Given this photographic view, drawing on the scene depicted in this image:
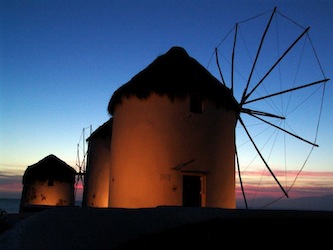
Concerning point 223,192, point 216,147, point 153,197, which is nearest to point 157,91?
point 216,147

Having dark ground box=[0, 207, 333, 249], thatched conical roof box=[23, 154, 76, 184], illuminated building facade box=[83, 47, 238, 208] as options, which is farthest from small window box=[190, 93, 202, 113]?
thatched conical roof box=[23, 154, 76, 184]

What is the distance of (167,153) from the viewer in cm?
1104

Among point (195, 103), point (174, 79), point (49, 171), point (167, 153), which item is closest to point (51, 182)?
point (49, 171)

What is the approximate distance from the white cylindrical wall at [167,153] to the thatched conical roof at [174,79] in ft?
1.01

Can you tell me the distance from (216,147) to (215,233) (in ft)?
25.4

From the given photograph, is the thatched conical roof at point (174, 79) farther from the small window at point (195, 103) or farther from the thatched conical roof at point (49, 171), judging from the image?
the thatched conical roof at point (49, 171)

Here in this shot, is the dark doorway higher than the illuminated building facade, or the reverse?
the illuminated building facade

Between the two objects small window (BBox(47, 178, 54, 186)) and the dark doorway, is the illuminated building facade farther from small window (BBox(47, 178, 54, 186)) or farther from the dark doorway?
small window (BBox(47, 178, 54, 186))

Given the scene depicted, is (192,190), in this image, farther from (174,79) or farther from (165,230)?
(165,230)

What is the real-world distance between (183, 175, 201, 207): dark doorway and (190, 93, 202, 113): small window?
2662 mm

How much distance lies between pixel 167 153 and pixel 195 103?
247cm

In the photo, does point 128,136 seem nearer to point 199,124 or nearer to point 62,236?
point 199,124

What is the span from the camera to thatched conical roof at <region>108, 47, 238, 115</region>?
1153 cm

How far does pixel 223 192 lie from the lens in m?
11.8
